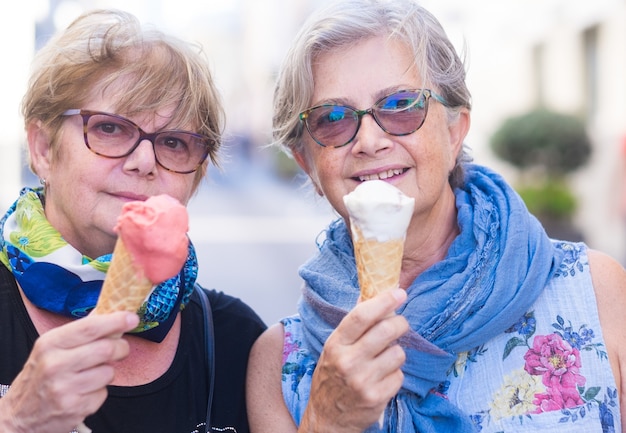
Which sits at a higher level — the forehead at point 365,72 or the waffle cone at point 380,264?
the forehead at point 365,72

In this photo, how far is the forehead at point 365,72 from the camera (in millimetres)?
2699

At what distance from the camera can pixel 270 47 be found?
197ft

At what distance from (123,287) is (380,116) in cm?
108

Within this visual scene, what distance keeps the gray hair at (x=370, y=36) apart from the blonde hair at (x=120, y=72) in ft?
1.12

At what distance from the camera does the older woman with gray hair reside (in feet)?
8.55

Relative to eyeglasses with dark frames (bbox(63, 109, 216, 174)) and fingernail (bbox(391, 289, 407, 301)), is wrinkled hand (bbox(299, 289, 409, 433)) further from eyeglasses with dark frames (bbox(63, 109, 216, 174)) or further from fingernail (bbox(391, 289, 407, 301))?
eyeglasses with dark frames (bbox(63, 109, 216, 174))

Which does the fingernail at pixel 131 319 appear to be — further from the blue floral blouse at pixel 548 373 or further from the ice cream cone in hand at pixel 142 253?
the blue floral blouse at pixel 548 373

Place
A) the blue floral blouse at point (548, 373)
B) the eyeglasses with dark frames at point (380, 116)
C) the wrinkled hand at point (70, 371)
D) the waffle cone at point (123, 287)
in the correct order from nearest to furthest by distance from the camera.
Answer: the wrinkled hand at point (70, 371) → the waffle cone at point (123, 287) → the blue floral blouse at point (548, 373) → the eyeglasses with dark frames at point (380, 116)

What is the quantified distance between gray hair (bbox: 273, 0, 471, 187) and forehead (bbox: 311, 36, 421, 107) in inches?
1.1

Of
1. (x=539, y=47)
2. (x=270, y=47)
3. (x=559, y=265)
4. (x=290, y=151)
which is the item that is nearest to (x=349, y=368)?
(x=559, y=265)

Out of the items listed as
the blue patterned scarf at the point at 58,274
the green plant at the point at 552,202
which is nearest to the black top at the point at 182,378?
the blue patterned scarf at the point at 58,274

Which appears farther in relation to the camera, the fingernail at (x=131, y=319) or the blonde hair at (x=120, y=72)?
the blonde hair at (x=120, y=72)

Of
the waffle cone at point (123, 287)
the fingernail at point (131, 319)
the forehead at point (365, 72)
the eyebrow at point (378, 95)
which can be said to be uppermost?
the forehead at point (365, 72)

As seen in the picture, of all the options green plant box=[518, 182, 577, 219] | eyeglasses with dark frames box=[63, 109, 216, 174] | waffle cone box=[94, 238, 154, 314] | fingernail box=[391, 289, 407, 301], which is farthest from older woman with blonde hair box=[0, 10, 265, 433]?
green plant box=[518, 182, 577, 219]
